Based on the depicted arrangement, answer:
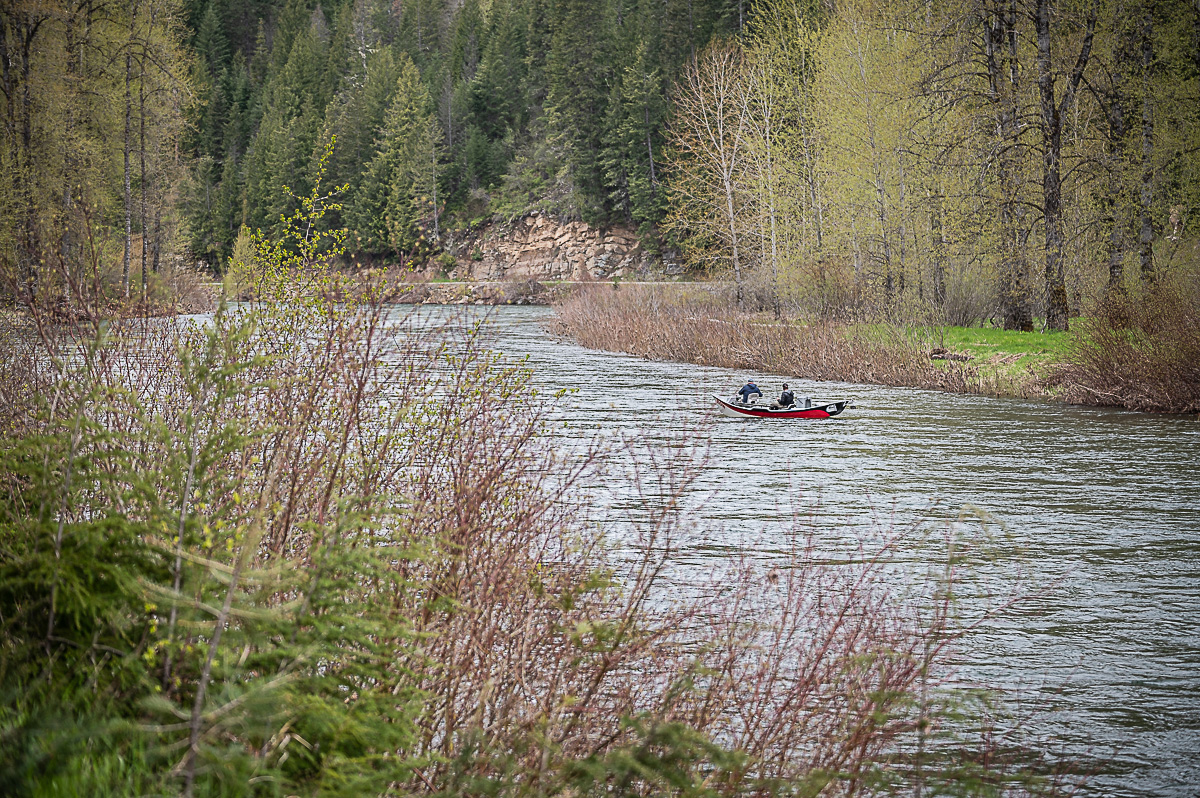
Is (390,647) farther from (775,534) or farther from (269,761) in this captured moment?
(775,534)

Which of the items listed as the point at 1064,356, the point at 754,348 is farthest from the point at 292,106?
the point at 1064,356

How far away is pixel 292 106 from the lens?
91.2 meters

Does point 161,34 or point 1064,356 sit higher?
point 161,34

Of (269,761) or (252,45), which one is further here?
(252,45)

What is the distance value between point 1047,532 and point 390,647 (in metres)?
9.44

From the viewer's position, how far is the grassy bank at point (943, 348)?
1845cm

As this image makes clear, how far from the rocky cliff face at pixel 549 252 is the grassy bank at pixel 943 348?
3199cm

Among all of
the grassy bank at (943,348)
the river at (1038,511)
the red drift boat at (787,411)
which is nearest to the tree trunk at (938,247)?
the grassy bank at (943,348)

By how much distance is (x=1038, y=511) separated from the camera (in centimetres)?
1212

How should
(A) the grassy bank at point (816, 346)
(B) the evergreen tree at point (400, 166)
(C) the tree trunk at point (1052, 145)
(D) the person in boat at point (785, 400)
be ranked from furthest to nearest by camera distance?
(B) the evergreen tree at point (400, 166) → (C) the tree trunk at point (1052, 145) → (A) the grassy bank at point (816, 346) → (D) the person in boat at point (785, 400)

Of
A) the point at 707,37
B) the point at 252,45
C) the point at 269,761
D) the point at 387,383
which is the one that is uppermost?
the point at 252,45

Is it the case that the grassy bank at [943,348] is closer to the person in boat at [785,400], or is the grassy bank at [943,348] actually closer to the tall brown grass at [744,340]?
the tall brown grass at [744,340]

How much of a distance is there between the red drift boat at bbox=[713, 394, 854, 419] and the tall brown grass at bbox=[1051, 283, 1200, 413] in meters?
4.68

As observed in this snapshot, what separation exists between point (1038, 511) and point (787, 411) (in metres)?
7.75
